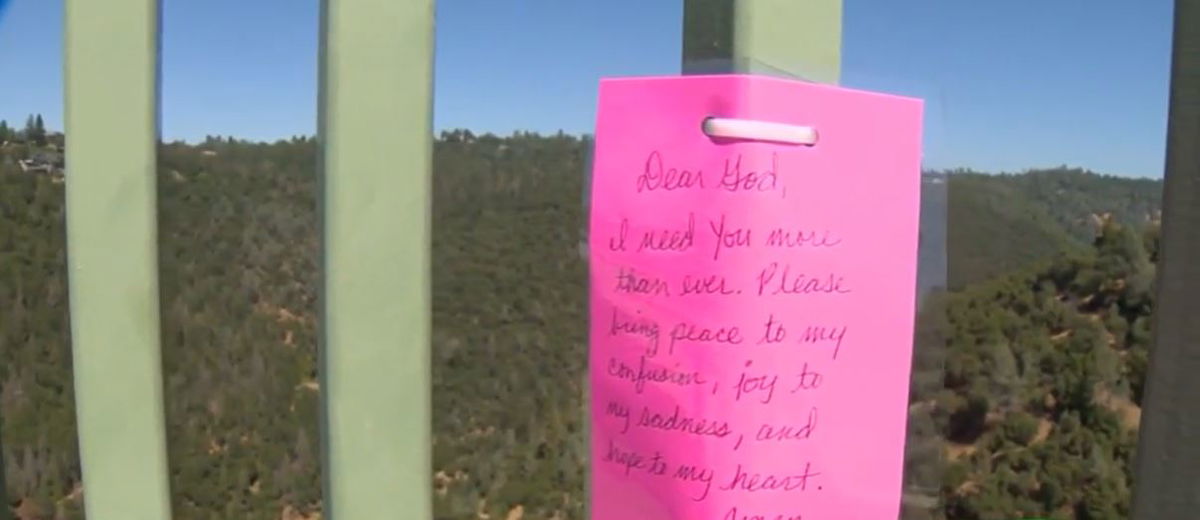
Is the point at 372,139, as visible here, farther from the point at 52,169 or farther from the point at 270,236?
the point at 270,236

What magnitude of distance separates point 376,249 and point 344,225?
23 millimetres

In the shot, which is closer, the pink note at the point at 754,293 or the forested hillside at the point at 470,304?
the pink note at the point at 754,293

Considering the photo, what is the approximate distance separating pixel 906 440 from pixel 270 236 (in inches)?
66.2

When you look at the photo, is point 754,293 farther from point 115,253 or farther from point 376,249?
point 115,253

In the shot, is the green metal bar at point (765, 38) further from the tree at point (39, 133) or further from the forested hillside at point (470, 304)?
the tree at point (39, 133)

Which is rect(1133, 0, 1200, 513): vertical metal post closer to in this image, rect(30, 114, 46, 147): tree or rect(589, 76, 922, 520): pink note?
rect(589, 76, 922, 520): pink note

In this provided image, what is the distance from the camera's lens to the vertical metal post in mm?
492

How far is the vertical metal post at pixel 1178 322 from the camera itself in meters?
0.49

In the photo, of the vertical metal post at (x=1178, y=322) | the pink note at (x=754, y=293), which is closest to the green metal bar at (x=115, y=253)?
the pink note at (x=754, y=293)

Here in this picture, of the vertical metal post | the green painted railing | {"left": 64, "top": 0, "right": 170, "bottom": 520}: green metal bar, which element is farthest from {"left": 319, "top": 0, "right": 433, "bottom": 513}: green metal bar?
the vertical metal post

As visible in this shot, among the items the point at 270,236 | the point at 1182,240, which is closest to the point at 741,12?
the point at 1182,240

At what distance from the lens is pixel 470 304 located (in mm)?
840

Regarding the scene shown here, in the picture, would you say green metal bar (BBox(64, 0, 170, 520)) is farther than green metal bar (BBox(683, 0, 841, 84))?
Yes

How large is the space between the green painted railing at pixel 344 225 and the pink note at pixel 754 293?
0.06 metres
